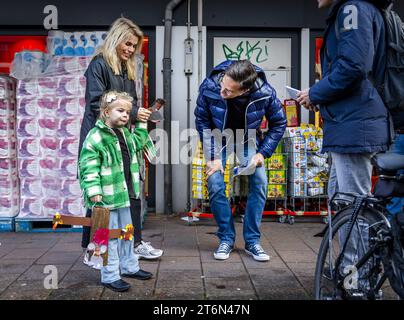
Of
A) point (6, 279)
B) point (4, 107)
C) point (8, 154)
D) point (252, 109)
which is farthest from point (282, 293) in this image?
point (4, 107)

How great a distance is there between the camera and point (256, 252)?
174 inches

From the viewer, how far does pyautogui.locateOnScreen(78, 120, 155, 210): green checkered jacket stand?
11.2 ft

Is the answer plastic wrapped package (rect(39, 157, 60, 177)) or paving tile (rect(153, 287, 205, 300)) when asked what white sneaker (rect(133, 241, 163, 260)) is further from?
plastic wrapped package (rect(39, 157, 60, 177))

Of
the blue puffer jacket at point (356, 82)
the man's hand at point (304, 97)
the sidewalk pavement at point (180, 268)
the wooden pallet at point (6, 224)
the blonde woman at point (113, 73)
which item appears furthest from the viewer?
the wooden pallet at point (6, 224)

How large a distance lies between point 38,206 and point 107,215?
2.67 metres

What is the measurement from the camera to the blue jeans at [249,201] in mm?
4504

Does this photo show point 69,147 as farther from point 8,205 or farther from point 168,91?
point 168,91

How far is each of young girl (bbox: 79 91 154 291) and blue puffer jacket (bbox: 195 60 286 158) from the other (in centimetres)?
88

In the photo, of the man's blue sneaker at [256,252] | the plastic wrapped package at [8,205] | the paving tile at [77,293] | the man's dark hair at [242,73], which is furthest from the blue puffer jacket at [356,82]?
the plastic wrapped package at [8,205]

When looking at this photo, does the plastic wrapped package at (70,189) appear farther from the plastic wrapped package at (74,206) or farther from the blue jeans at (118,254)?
the blue jeans at (118,254)

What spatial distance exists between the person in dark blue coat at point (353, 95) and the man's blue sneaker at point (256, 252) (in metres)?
1.32
